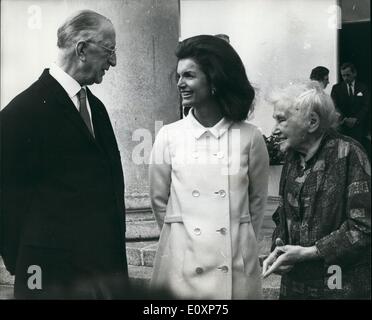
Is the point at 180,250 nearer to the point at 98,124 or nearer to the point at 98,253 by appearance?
the point at 98,253

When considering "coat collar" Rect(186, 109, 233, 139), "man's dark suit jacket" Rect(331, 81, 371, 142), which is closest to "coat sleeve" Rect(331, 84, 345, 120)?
"man's dark suit jacket" Rect(331, 81, 371, 142)

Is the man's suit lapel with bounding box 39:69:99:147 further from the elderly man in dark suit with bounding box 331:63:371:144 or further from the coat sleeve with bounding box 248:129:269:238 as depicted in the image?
the elderly man in dark suit with bounding box 331:63:371:144

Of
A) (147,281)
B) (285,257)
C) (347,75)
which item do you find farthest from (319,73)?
(147,281)

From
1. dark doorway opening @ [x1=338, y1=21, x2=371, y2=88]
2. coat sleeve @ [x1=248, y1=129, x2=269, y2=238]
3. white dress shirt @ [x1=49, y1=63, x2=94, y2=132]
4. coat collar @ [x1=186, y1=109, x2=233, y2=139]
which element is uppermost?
dark doorway opening @ [x1=338, y1=21, x2=371, y2=88]

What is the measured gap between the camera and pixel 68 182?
5.05m

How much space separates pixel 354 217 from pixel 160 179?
4.27 feet

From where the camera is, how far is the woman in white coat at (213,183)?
4.84 meters

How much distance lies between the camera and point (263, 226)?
4906 millimetres

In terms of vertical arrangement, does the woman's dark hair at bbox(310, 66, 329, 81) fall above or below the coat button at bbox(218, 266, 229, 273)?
above

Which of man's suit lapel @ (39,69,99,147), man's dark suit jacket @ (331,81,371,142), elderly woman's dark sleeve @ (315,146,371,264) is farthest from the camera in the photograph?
man's suit lapel @ (39,69,99,147)

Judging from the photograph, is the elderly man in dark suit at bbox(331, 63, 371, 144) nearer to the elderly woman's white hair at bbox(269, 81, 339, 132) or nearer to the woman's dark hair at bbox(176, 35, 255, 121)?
the elderly woman's white hair at bbox(269, 81, 339, 132)

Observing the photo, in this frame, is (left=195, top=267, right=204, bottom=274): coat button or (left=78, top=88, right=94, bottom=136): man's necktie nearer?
(left=195, top=267, right=204, bottom=274): coat button

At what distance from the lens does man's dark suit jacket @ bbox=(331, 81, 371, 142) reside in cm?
487

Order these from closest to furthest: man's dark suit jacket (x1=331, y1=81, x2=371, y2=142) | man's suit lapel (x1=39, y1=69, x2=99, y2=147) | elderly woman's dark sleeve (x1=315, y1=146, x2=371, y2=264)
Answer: elderly woman's dark sleeve (x1=315, y1=146, x2=371, y2=264) → man's dark suit jacket (x1=331, y1=81, x2=371, y2=142) → man's suit lapel (x1=39, y1=69, x2=99, y2=147)
